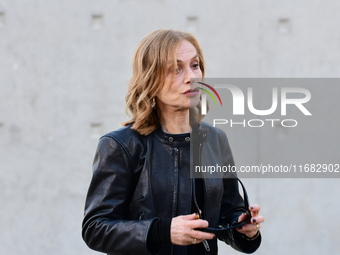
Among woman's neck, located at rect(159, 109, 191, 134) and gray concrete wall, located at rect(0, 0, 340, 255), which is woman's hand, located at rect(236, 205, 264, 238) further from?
gray concrete wall, located at rect(0, 0, 340, 255)

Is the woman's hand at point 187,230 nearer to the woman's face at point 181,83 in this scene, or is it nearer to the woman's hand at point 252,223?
the woman's hand at point 252,223

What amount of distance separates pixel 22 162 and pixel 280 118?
2586mm

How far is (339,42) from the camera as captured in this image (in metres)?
5.46

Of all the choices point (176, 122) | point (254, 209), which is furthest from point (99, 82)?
point (254, 209)

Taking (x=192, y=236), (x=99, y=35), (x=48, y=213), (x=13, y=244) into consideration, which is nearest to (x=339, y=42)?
(x=99, y=35)

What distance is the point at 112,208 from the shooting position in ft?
5.10

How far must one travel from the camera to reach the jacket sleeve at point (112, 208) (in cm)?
150

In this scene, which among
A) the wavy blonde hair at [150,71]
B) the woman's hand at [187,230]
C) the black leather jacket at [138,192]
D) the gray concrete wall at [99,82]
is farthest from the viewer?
the gray concrete wall at [99,82]

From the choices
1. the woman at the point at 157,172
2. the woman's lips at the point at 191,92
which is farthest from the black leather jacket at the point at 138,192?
the woman's lips at the point at 191,92

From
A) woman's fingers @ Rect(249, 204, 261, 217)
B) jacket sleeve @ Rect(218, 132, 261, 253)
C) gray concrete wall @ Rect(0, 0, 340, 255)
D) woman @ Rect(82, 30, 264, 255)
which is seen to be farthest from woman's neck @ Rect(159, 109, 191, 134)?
gray concrete wall @ Rect(0, 0, 340, 255)

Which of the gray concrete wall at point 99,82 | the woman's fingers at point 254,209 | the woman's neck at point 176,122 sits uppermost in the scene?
the gray concrete wall at point 99,82

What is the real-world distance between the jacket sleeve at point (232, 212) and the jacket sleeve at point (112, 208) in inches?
12.4

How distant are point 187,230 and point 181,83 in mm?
449

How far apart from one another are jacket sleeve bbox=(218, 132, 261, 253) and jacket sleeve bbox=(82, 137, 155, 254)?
1.03 ft
